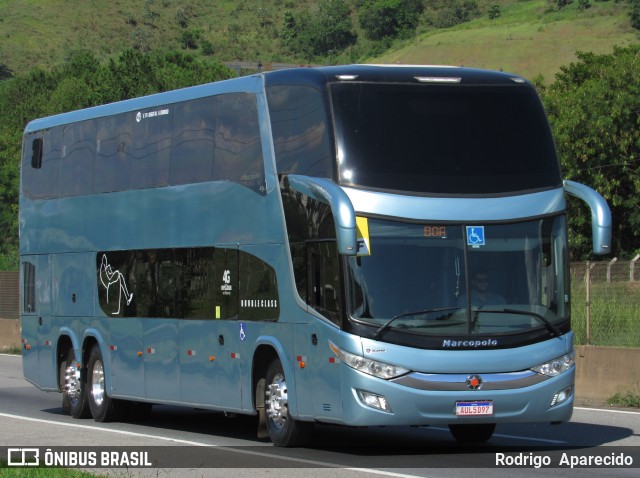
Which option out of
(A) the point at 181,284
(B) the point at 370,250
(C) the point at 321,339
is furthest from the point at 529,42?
(B) the point at 370,250

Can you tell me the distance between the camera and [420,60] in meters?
132

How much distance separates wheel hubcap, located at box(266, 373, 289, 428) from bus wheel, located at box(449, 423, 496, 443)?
1953 mm

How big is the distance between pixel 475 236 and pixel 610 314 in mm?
8811

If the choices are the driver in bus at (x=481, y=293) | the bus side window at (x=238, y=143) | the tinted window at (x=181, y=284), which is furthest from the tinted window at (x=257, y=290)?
the driver in bus at (x=481, y=293)

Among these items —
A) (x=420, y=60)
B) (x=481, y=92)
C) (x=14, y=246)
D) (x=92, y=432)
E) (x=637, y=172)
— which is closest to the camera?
(x=481, y=92)

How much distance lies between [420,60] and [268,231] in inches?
4617

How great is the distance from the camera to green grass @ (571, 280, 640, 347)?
72.3ft

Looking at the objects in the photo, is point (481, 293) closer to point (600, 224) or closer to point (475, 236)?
point (475, 236)

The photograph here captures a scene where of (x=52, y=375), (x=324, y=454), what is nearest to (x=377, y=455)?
(x=324, y=454)

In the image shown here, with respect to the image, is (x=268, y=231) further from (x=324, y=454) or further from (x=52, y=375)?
(x=52, y=375)

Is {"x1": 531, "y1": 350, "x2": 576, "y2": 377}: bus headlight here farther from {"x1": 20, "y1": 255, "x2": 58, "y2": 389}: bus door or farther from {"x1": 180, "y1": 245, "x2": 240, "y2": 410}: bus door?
{"x1": 20, "y1": 255, "x2": 58, "y2": 389}: bus door

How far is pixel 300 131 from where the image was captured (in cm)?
1530

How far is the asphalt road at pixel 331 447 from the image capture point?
530 inches

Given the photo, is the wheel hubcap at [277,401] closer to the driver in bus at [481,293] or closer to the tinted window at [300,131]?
the tinted window at [300,131]
